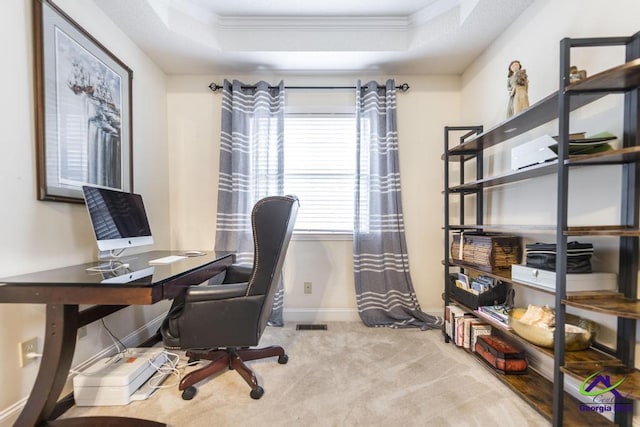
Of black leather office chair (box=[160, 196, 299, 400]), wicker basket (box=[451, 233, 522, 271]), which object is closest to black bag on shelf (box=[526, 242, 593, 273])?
wicker basket (box=[451, 233, 522, 271])

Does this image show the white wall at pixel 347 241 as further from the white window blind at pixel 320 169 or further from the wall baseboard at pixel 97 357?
the wall baseboard at pixel 97 357

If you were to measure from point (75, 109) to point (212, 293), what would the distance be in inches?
54.8

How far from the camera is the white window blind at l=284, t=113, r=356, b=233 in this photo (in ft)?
8.38

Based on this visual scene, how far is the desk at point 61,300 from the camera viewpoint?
1081 millimetres

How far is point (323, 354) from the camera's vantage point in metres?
1.92

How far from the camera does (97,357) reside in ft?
5.57

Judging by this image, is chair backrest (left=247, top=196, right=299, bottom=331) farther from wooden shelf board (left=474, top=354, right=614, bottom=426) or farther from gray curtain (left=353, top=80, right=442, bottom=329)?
wooden shelf board (left=474, top=354, right=614, bottom=426)

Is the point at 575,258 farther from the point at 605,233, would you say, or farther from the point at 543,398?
the point at 543,398

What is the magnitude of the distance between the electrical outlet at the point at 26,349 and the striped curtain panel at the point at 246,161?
3.98 feet

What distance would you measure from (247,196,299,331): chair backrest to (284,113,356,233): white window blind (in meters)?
1.17

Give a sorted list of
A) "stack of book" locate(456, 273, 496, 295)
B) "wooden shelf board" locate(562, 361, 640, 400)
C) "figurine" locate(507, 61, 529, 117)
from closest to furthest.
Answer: "wooden shelf board" locate(562, 361, 640, 400) → "figurine" locate(507, 61, 529, 117) → "stack of book" locate(456, 273, 496, 295)

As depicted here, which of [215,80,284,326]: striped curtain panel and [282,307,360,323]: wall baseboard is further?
[282,307,360,323]: wall baseboard

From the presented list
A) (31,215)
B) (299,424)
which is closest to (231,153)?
(31,215)

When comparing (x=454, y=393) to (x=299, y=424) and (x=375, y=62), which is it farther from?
(x=375, y=62)
